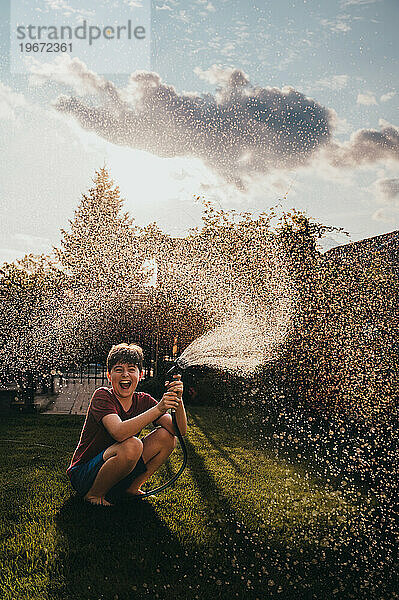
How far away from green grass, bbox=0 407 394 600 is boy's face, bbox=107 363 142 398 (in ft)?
2.98

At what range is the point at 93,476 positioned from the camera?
140 inches

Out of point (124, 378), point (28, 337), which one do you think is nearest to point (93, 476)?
point (124, 378)

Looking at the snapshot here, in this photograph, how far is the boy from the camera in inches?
135

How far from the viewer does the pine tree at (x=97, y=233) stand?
62.9 ft

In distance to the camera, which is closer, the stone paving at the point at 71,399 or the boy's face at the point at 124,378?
the boy's face at the point at 124,378

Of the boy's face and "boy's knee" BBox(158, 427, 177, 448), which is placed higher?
the boy's face

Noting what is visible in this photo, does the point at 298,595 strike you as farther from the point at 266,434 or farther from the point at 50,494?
the point at 266,434

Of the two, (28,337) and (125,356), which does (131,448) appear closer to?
(125,356)

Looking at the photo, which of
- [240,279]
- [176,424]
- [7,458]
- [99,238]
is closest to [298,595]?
[176,424]

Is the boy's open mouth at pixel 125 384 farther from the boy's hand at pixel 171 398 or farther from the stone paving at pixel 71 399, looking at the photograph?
the stone paving at pixel 71 399

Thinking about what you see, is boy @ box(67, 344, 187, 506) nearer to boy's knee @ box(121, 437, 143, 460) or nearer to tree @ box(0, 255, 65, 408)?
boy's knee @ box(121, 437, 143, 460)

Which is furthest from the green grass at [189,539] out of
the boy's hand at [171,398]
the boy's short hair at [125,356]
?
the boy's short hair at [125,356]

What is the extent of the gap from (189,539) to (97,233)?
20.0 m

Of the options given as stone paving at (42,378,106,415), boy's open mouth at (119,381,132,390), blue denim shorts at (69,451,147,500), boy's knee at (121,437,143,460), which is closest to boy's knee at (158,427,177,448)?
blue denim shorts at (69,451,147,500)
